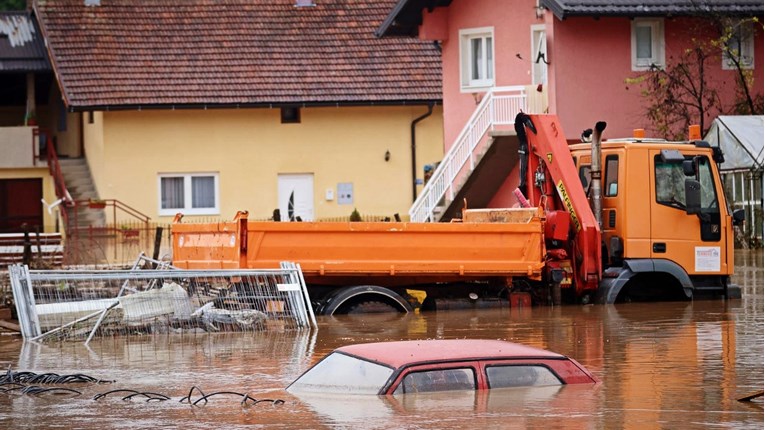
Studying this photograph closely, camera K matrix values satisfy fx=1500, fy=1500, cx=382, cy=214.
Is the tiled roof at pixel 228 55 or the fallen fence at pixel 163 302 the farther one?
the tiled roof at pixel 228 55

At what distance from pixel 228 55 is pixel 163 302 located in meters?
23.5

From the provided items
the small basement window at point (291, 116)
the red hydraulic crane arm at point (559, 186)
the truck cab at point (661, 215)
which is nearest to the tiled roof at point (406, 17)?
the small basement window at point (291, 116)

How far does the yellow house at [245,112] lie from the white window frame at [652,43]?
9.37 m

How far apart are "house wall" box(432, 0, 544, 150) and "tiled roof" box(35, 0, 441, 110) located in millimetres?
4919

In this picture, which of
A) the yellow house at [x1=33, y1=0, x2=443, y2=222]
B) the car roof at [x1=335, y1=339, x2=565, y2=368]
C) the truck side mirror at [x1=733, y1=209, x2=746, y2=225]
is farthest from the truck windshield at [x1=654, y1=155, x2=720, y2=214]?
the yellow house at [x1=33, y1=0, x2=443, y2=222]

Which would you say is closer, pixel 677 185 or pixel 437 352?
pixel 437 352

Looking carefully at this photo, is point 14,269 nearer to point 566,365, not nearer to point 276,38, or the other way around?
point 566,365

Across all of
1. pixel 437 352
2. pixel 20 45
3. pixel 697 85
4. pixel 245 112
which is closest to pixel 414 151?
pixel 245 112

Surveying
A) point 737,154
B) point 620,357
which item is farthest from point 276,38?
point 620,357

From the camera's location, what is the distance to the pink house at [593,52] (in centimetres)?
3212

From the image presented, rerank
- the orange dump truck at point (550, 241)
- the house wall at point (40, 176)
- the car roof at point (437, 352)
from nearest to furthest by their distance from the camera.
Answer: the car roof at point (437, 352) < the orange dump truck at point (550, 241) < the house wall at point (40, 176)

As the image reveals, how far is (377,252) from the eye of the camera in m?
20.1

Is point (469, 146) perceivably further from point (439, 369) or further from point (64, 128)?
point (439, 369)

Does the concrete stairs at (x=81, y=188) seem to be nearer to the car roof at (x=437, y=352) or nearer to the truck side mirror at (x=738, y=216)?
the truck side mirror at (x=738, y=216)
